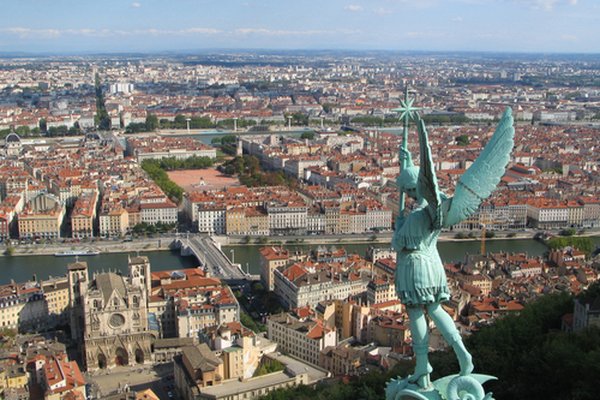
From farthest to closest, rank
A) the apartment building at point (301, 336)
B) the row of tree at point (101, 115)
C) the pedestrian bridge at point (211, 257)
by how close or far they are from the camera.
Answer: the row of tree at point (101, 115)
the pedestrian bridge at point (211, 257)
the apartment building at point (301, 336)

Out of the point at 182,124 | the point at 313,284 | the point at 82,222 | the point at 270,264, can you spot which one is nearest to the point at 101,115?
the point at 182,124

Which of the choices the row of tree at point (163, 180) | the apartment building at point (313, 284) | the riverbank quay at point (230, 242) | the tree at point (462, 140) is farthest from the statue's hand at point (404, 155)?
the tree at point (462, 140)

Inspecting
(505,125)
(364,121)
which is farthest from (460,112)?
(505,125)

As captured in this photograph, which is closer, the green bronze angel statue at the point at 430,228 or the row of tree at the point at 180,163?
the green bronze angel statue at the point at 430,228

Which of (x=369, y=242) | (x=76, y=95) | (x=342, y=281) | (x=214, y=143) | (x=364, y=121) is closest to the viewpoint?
(x=342, y=281)

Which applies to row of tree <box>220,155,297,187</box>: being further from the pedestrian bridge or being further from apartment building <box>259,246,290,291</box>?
apartment building <box>259,246,290,291</box>

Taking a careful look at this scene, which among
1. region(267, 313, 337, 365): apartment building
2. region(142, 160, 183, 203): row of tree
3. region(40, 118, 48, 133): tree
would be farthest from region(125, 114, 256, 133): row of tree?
region(267, 313, 337, 365): apartment building

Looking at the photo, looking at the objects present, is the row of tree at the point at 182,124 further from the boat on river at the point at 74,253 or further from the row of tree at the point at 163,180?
the boat on river at the point at 74,253

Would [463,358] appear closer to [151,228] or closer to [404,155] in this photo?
[404,155]

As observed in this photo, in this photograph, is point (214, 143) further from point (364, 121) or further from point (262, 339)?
point (262, 339)
